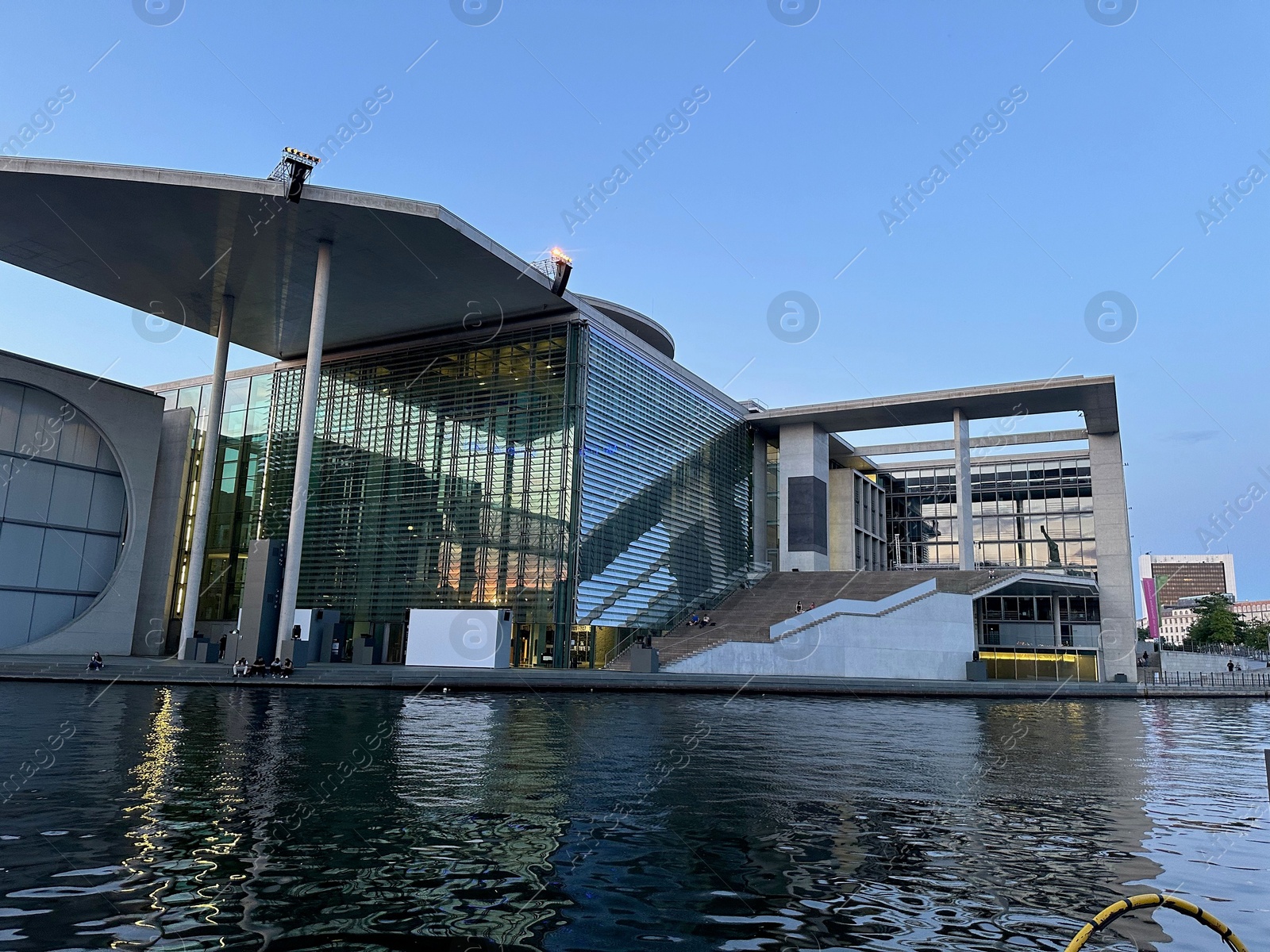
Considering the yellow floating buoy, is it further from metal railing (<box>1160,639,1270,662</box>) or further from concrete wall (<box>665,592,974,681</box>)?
metal railing (<box>1160,639,1270,662</box>)

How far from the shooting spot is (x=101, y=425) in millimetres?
44000

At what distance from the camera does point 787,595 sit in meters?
54.1

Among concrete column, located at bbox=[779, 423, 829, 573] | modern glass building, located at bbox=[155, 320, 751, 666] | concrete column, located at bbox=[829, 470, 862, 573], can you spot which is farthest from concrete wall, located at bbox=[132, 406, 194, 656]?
concrete column, located at bbox=[829, 470, 862, 573]

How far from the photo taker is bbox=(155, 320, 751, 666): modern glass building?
42219mm

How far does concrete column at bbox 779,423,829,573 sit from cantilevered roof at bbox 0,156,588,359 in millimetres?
22343

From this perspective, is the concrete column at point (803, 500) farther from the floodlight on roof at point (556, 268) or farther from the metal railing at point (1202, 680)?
the floodlight on roof at point (556, 268)

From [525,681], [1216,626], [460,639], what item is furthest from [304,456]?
[1216,626]

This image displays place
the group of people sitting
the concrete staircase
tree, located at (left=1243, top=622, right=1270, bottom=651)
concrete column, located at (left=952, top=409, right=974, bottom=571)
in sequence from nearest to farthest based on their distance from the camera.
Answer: the group of people sitting → the concrete staircase → concrete column, located at (left=952, top=409, right=974, bottom=571) → tree, located at (left=1243, top=622, right=1270, bottom=651)

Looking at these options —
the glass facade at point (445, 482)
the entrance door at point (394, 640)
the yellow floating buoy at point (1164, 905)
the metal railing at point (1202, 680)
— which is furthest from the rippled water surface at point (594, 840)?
the metal railing at point (1202, 680)

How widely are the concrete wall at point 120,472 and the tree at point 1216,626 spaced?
10796 centimetres

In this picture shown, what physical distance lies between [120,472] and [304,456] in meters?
15.4

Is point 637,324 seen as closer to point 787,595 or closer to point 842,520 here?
point 787,595

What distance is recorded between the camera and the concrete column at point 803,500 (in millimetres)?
59562

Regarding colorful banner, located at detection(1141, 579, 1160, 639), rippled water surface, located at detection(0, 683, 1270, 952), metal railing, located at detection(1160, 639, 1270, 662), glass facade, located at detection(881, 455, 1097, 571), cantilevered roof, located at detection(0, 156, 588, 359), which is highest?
cantilevered roof, located at detection(0, 156, 588, 359)
